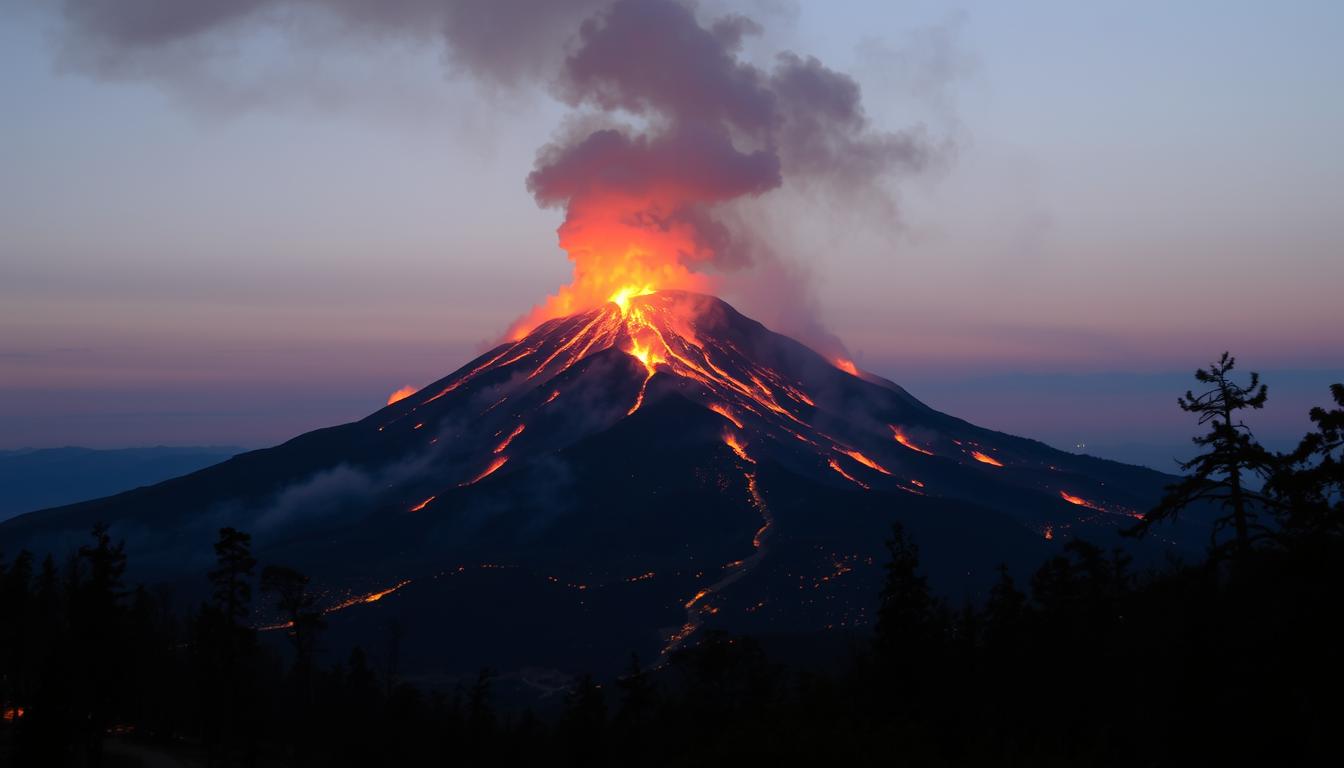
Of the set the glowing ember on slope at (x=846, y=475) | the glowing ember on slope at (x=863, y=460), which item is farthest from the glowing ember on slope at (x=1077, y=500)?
the glowing ember on slope at (x=846, y=475)

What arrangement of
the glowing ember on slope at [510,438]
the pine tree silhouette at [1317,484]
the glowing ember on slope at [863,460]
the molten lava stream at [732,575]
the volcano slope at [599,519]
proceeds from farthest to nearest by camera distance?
the glowing ember on slope at [510,438]
the glowing ember on slope at [863,460]
the volcano slope at [599,519]
the molten lava stream at [732,575]
the pine tree silhouette at [1317,484]

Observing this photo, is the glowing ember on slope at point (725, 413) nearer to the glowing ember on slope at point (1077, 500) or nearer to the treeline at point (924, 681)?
the glowing ember on slope at point (1077, 500)

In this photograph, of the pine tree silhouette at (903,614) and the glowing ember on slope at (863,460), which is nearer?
the pine tree silhouette at (903,614)

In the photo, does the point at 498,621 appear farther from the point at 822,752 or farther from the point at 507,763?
the point at 822,752

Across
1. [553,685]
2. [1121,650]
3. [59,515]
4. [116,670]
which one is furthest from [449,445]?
[1121,650]

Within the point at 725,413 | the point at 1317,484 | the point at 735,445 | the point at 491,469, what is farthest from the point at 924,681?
the point at 491,469

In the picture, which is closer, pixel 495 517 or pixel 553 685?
pixel 553 685

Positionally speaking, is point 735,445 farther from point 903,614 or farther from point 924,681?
point 924,681
